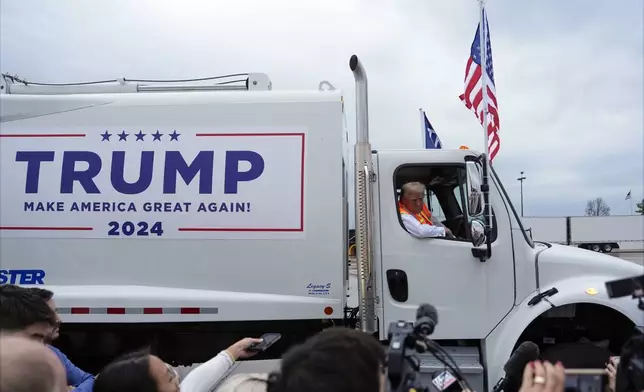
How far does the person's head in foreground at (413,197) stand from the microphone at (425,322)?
2569mm

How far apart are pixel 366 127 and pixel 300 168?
664 mm

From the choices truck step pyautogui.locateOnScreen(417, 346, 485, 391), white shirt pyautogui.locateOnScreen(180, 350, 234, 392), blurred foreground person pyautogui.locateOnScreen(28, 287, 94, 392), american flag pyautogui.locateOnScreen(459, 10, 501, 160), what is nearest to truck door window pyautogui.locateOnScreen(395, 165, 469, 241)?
american flag pyautogui.locateOnScreen(459, 10, 501, 160)

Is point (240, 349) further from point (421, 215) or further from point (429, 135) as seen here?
point (429, 135)

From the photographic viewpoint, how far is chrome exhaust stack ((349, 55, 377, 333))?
13.5ft

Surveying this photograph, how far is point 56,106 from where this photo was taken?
4.43 m

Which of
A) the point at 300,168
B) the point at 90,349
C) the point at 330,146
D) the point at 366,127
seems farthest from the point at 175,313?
the point at 366,127

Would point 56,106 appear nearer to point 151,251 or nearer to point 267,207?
point 151,251

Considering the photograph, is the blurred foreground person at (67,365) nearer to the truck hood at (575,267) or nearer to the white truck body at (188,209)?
the white truck body at (188,209)

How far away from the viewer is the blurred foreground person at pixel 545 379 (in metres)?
1.52

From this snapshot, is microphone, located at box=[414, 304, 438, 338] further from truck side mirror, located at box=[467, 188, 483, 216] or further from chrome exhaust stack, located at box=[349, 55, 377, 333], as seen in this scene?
truck side mirror, located at box=[467, 188, 483, 216]

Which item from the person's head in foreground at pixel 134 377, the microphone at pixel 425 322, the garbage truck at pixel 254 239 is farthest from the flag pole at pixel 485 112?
the person's head in foreground at pixel 134 377

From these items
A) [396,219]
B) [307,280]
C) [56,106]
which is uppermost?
[56,106]

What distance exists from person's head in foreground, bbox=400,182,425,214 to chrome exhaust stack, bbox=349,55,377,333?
1.00 ft

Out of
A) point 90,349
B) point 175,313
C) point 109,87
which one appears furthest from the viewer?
point 109,87
